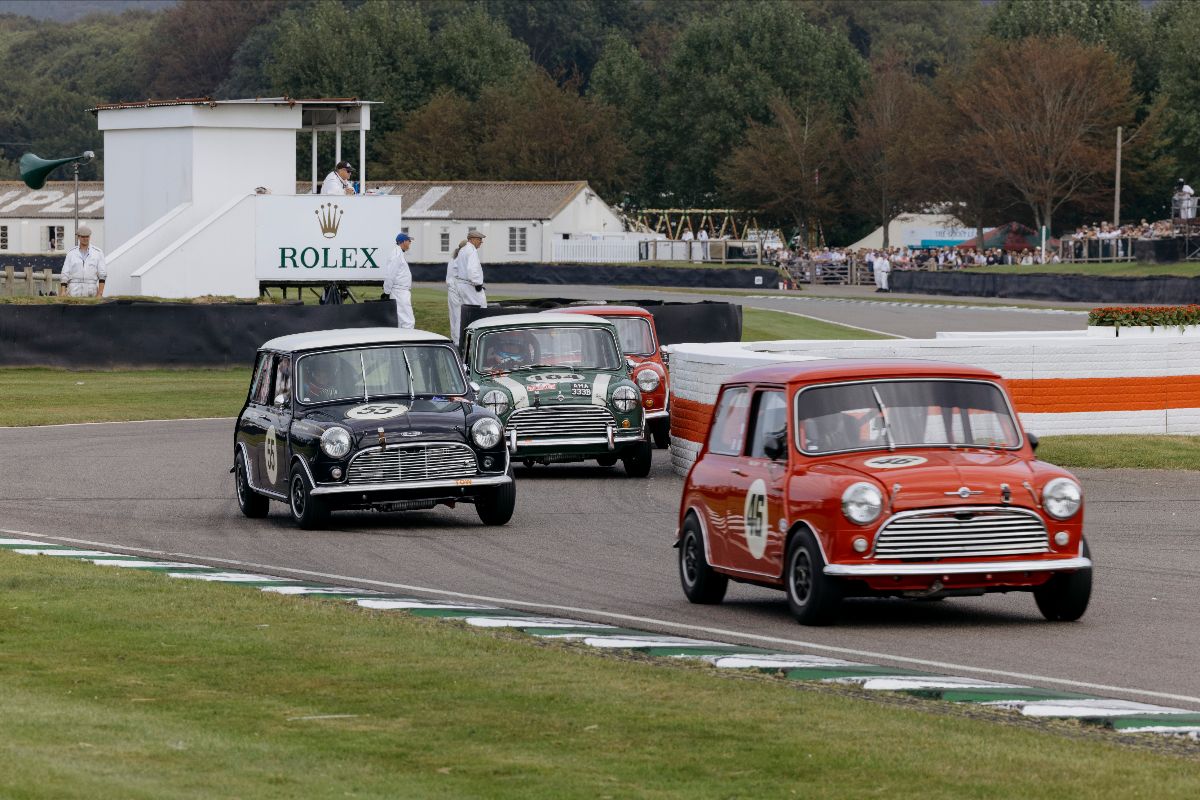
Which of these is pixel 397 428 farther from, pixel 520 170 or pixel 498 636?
pixel 520 170

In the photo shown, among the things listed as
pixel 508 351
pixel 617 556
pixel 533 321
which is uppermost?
pixel 533 321

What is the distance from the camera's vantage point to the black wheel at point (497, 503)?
653 inches

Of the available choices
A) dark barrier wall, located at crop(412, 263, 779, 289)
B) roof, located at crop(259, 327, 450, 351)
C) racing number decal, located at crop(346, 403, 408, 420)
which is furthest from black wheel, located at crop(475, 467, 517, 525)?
dark barrier wall, located at crop(412, 263, 779, 289)

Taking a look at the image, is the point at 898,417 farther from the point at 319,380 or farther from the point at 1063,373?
the point at 1063,373

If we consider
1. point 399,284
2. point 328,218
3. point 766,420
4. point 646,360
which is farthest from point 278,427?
point 328,218

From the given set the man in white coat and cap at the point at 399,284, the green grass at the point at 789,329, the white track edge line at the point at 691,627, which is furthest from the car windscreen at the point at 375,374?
the green grass at the point at 789,329

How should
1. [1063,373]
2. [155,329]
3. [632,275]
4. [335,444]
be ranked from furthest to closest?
[632,275] → [155,329] → [1063,373] → [335,444]

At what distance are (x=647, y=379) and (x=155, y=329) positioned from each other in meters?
14.5

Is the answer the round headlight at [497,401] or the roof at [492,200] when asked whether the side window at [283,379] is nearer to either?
the round headlight at [497,401]

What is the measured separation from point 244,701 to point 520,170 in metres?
106

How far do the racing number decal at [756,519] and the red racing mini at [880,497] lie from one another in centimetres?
1

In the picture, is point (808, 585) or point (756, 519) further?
point (756, 519)

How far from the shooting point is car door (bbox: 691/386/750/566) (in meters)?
12.2

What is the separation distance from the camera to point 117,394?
31.0 meters
